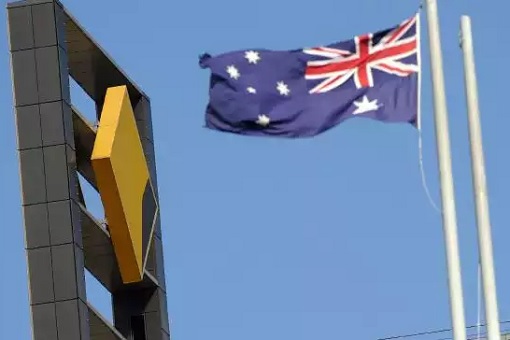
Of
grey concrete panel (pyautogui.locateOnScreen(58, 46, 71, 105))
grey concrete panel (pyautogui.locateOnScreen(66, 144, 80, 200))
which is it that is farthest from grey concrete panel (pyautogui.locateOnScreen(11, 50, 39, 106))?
grey concrete panel (pyautogui.locateOnScreen(66, 144, 80, 200))

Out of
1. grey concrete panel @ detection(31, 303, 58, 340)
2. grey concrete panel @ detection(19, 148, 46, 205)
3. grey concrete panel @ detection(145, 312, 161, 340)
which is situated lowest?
grey concrete panel @ detection(145, 312, 161, 340)

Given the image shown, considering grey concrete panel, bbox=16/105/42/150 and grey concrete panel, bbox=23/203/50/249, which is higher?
grey concrete panel, bbox=16/105/42/150

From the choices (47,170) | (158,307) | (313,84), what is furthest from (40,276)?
(313,84)

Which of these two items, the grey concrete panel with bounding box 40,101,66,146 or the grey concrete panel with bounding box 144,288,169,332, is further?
the grey concrete panel with bounding box 144,288,169,332

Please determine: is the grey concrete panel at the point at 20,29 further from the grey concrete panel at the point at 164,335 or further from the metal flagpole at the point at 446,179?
the metal flagpole at the point at 446,179

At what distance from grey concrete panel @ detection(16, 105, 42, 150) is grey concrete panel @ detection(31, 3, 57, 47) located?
4.58 ft

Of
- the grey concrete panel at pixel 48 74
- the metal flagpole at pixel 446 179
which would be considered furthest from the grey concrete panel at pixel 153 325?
the metal flagpole at pixel 446 179

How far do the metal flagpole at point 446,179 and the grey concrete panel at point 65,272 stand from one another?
459 inches

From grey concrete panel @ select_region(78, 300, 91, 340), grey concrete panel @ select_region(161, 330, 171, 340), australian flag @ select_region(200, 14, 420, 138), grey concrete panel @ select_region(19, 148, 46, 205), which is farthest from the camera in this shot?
grey concrete panel @ select_region(161, 330, 171, 340)

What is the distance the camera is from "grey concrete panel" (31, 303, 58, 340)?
107 ft

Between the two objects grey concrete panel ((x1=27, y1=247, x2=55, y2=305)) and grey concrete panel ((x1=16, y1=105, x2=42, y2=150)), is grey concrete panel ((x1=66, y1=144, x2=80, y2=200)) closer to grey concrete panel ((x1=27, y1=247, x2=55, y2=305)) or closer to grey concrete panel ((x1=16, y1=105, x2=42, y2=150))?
grey concrete panel ((x1=16, y1=105, x2=42, y2=150))

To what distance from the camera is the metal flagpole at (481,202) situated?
22.5m

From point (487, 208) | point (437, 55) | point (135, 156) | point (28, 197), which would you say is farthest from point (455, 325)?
point (135, 156)

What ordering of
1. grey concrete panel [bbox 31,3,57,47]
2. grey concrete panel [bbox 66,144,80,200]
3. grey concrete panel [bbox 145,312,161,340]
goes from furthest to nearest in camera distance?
grey concrete panel [bbox 145,312,161,340], grey concrete panel [bbox 31,3,57,47], grey concrete panel [bbox 66,144,80,200]
